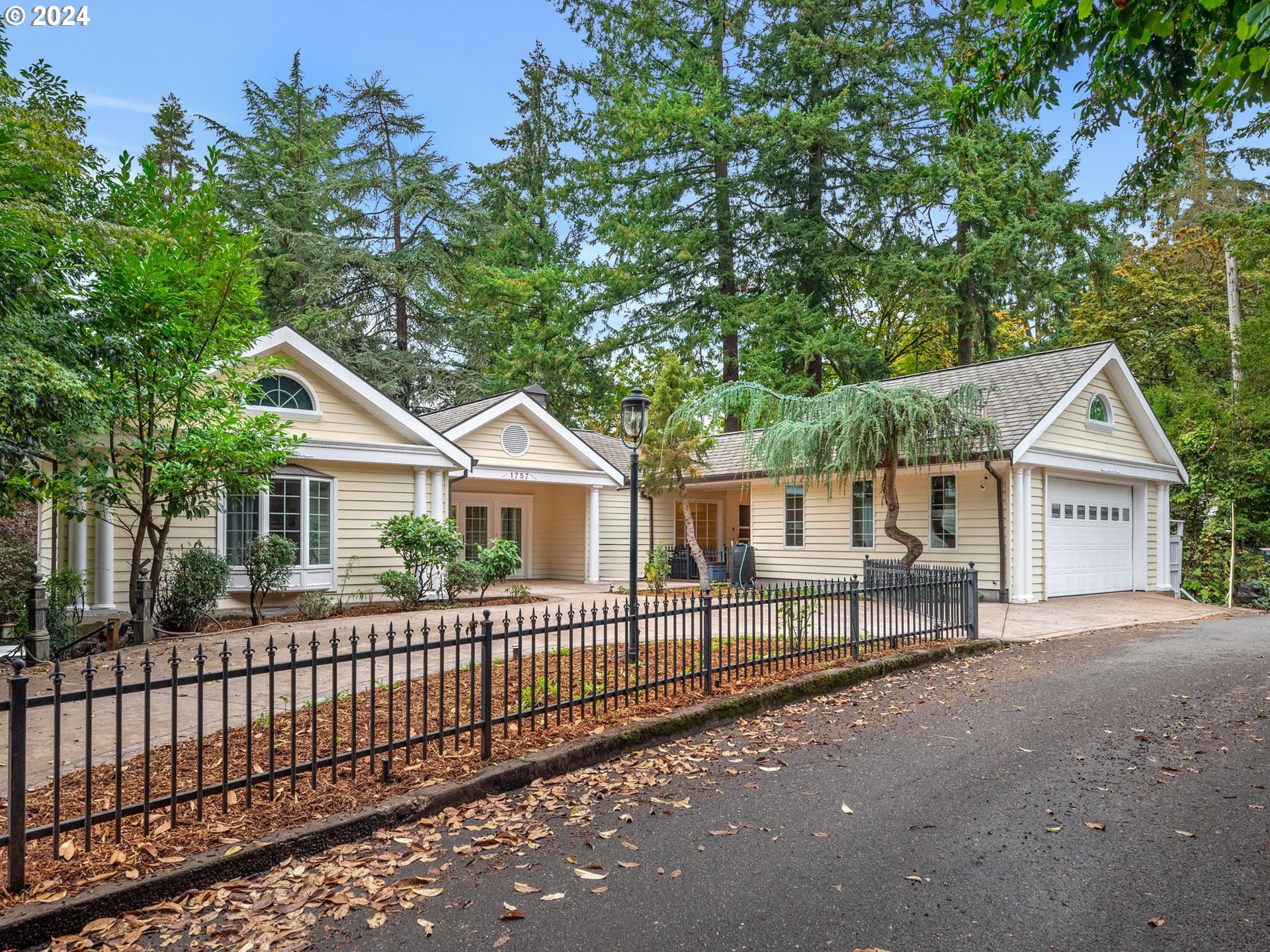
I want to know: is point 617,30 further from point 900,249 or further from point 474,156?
point 900,249

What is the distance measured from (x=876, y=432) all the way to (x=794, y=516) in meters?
6.25

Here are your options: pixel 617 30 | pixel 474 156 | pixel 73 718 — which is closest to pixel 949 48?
pixel 617 30

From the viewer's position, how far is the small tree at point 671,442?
1717cm

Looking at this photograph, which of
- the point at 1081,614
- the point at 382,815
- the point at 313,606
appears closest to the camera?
the point at 382,815

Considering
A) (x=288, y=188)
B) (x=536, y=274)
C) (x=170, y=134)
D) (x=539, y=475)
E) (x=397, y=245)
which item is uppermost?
(x=170, y=134)

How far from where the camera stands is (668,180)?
93.8ft

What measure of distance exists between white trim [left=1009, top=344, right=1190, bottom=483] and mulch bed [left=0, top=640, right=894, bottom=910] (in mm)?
9722

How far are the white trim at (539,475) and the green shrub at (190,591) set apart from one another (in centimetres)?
564

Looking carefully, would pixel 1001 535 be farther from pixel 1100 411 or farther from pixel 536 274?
pixel 536 274

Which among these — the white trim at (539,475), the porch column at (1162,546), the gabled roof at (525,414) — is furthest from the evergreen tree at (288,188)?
the porch column at (1162,546)

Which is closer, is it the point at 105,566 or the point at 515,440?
the point at 105,566

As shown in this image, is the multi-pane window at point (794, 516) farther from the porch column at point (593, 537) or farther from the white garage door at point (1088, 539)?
the white garage door at point (1088, 539)

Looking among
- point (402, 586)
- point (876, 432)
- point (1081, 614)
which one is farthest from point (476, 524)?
point (1081, 614)

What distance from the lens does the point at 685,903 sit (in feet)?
11.2
